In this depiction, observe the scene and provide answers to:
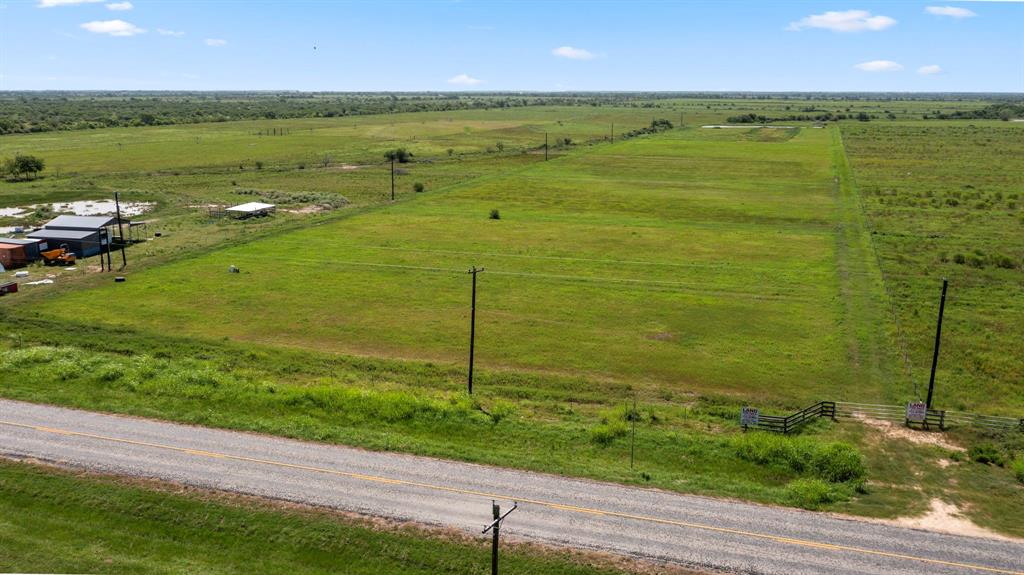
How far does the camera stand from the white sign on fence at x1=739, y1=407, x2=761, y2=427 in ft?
129

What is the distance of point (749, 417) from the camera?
Result: 39219 millimetres

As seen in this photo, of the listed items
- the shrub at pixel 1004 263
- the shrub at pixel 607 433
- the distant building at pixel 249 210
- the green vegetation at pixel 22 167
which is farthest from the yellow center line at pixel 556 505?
the green vegetation at pixel 22 167

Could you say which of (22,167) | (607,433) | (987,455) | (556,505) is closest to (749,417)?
(607,433)

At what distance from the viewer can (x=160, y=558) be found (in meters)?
27.0

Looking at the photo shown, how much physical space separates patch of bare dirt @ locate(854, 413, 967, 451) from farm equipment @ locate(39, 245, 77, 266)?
237ft

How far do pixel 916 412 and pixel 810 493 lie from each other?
12081 mm

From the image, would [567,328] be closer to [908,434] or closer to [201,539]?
[908,434]

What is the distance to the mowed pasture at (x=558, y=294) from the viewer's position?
163ft

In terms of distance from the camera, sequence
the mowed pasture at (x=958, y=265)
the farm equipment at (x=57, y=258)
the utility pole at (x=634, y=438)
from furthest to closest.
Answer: the farm equipment at (x=57, y=258), the mowed pasture at (x=958, y=265), the utility pole at (x=634, y=438)

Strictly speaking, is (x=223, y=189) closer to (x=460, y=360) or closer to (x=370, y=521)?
(x=460, y=360)

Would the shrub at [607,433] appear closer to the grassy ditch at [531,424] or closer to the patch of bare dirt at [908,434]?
the grassy ditch at [531,424]

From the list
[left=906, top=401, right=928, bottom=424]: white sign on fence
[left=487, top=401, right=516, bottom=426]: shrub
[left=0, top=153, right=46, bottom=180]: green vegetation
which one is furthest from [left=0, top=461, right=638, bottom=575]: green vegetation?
[left=0, top=153, right=46, bottom=180]: green vegetation

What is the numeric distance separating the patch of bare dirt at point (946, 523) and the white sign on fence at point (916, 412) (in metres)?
9.51

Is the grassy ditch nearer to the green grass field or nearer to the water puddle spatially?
the green grass field
